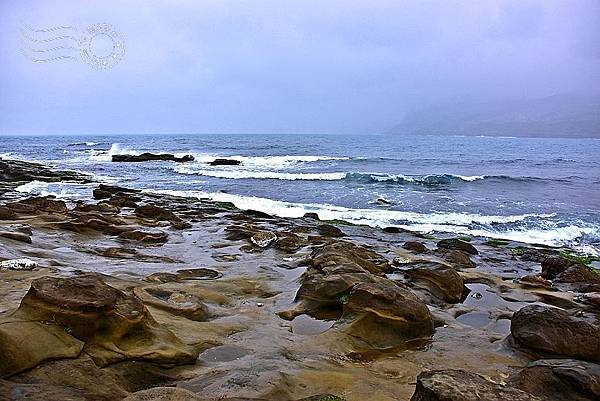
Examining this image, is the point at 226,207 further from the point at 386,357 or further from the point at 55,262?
the point at 386,357

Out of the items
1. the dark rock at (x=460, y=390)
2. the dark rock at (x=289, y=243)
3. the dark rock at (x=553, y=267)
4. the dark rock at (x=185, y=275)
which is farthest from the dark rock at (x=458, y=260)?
the dark rock at (x=460, y=390)

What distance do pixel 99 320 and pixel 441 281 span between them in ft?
15.6

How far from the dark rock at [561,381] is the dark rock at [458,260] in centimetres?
510

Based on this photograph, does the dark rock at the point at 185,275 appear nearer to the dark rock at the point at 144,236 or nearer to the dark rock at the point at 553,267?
the dark rock at the point at 144,236

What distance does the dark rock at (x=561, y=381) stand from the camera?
3568 millimetres

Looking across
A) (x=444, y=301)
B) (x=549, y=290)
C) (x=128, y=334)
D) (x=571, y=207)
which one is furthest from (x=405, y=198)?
(x=128, y=334)

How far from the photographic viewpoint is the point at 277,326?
198 inches

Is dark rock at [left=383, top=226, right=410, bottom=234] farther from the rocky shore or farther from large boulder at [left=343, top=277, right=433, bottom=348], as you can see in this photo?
large boulder at [left=343, top=277, right=433, bottom=348]

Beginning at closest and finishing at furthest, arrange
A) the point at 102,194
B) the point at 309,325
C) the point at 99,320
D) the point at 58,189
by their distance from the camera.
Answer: the point at 99,320, the point at 309,325, the point at 102,194, the point at 58,189

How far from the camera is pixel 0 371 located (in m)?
2.80

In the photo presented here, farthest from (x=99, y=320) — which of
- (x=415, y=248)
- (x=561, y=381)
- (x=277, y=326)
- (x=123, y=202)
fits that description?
(x=123, y=202)

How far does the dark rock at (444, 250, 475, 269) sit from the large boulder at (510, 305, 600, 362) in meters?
4.06

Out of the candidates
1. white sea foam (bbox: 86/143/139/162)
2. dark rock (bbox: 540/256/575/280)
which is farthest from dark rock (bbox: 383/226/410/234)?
white sea foam (bbox: 86/143/139/162)

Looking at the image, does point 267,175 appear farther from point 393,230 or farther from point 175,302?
point 175,302
